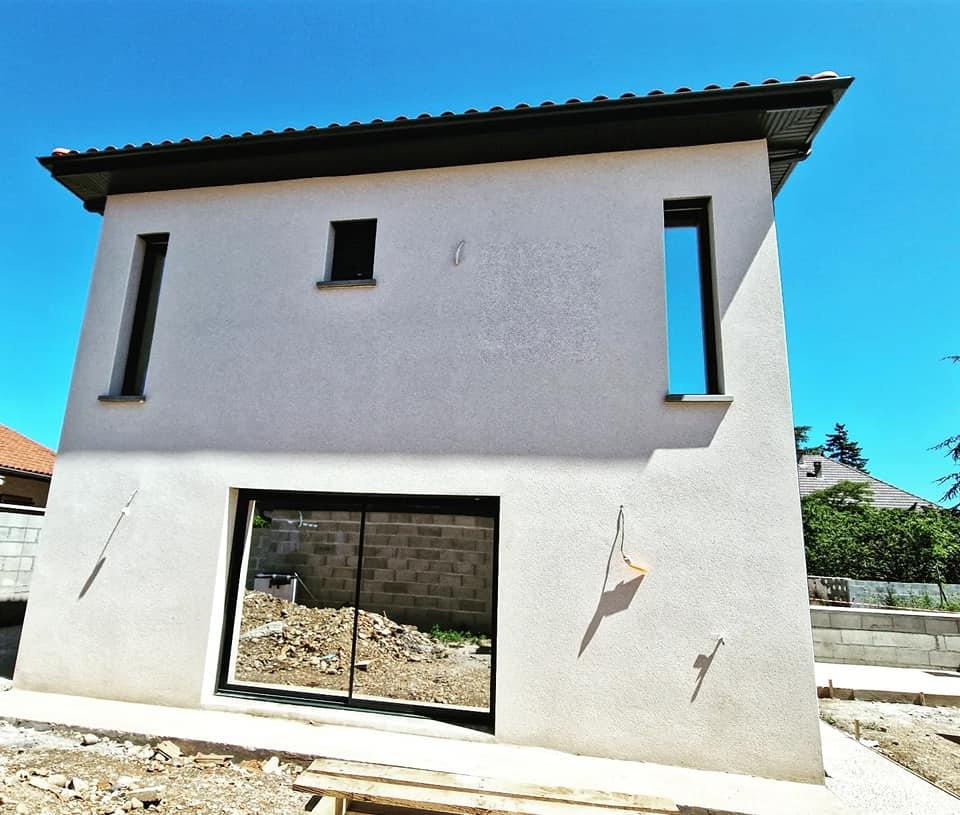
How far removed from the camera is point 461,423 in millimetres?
4824

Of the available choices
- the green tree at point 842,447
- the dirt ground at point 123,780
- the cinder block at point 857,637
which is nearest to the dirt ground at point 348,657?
the dirt ground at point 123,780

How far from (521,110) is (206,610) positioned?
5.62 m

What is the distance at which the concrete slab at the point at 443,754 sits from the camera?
137 inches

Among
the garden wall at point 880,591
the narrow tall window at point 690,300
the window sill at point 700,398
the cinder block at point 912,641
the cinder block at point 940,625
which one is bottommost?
the cinder block at point 912,641

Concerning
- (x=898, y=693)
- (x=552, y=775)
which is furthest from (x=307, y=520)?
(x=898, y=693)

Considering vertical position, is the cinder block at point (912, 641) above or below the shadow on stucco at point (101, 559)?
below

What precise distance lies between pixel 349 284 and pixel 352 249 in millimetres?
561

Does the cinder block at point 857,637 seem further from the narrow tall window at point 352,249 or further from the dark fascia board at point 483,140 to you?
the narrow tall window at point 352,249

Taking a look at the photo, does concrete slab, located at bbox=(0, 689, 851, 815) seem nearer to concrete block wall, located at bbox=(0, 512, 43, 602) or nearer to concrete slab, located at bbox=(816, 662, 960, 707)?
concrete slab, located at bbox=(816, 662, 960, 707)

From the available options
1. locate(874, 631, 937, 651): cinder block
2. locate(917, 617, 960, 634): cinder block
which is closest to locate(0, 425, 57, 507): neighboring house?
locate(874, 631, 937, 651): cinder block

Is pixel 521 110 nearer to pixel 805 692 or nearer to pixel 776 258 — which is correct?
pixel 776 258

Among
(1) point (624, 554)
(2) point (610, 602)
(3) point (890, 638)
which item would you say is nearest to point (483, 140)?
(1) point (624, 554)

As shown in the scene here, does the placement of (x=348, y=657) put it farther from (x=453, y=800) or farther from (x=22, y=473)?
(x=22, y=473)

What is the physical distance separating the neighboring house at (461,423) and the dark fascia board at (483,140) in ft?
Result: 0.10
